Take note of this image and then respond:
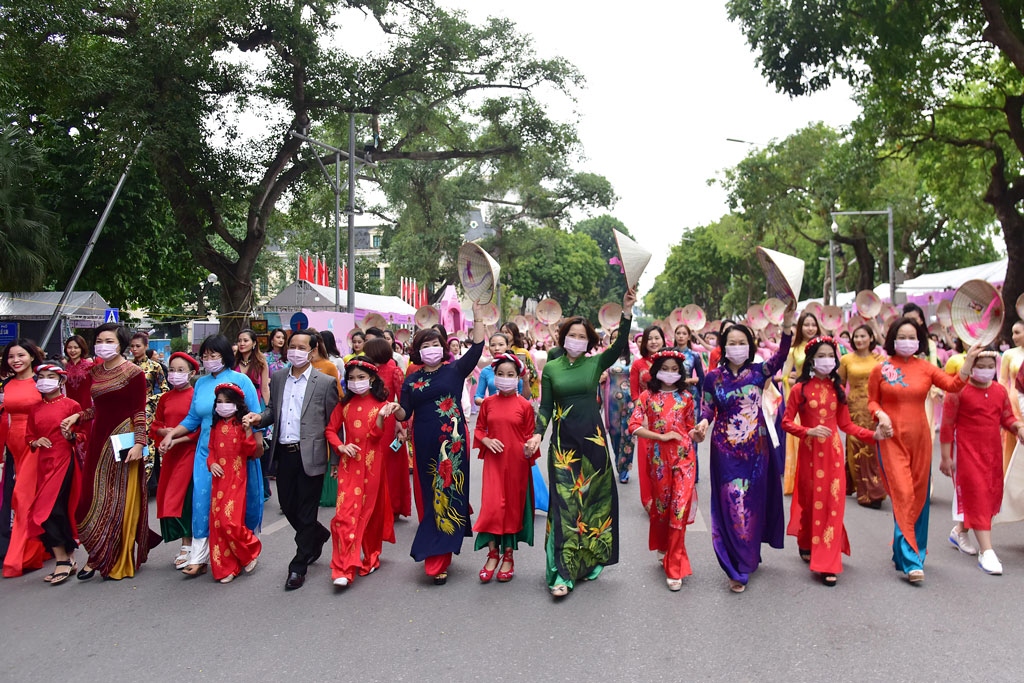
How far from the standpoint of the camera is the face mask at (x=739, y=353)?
5648 millimetres

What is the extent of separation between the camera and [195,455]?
5949 mm

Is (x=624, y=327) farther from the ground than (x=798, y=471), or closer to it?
farther from the ground

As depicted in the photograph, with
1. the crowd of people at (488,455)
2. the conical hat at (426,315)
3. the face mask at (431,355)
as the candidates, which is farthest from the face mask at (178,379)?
the conical hat at (426,315)

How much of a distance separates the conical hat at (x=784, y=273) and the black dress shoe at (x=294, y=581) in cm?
348

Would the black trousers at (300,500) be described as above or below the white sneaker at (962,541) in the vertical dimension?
above

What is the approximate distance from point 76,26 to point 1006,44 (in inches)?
544

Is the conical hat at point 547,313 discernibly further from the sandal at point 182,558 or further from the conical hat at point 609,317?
the sandal at point 182,558

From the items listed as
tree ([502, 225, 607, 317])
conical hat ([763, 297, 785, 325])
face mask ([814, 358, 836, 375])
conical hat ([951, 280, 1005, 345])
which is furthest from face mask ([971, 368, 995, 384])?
tree ([502, 225, 607, 317])

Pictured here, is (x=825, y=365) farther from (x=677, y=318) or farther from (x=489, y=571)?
(x=677, y=318)

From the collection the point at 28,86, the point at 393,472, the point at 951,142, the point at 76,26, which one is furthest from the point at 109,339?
the point at 951,142

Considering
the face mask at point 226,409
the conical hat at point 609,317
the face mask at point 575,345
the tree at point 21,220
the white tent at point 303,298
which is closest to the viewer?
the face mask at point 575,345

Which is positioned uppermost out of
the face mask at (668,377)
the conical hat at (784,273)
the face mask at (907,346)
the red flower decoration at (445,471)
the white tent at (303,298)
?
the white tent at (303,298)

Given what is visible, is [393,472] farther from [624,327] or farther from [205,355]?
[624,327]

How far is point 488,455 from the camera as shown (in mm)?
5770
